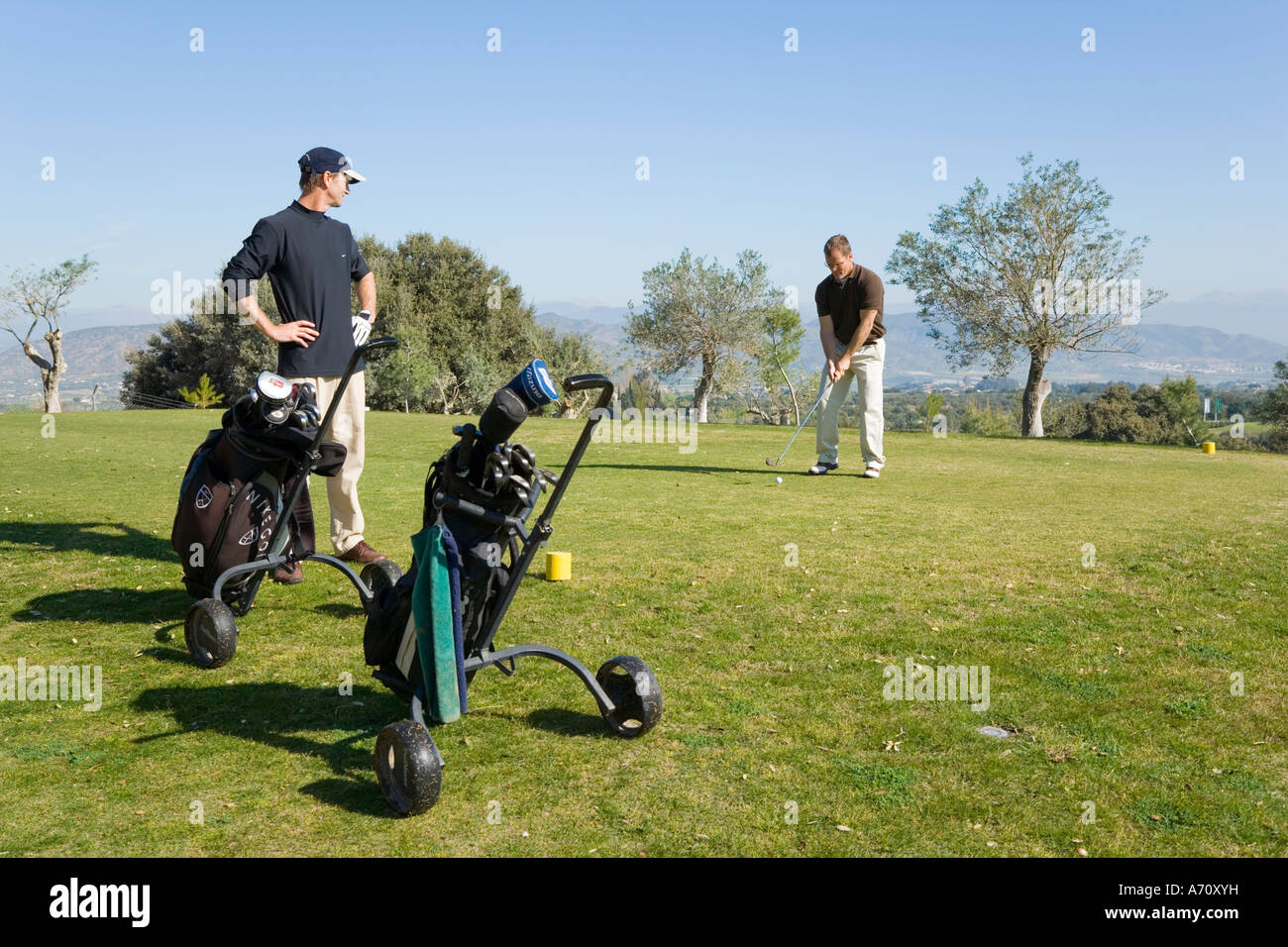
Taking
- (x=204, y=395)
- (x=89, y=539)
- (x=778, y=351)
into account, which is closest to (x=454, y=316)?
(x=204, y=395)

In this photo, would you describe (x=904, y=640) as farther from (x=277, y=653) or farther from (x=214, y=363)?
(x=214, y=363)

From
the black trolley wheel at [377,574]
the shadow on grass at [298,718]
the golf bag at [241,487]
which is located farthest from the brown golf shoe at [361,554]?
the shadow on grass at [298,718]

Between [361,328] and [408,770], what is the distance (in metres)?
4.26

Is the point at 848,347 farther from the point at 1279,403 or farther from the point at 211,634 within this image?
the point at 1279,403

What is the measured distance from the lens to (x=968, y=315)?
47.7m

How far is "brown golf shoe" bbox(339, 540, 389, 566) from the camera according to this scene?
7293 millimetres

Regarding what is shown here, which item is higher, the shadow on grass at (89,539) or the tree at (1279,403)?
the tree at (1279,403)

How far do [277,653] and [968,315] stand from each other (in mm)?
46501

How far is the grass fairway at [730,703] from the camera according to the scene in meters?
3.44

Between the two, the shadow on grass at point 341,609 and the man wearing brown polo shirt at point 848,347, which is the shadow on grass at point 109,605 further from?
the man wearing brown polo shirt at point 848,347

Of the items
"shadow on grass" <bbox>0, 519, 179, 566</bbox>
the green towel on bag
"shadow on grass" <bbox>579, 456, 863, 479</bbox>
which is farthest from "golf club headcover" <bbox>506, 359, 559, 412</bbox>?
"shadow on grass" <bbox>579, 456, 863, 479</bbox>

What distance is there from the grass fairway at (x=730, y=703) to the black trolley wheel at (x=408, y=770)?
3.4 inches
